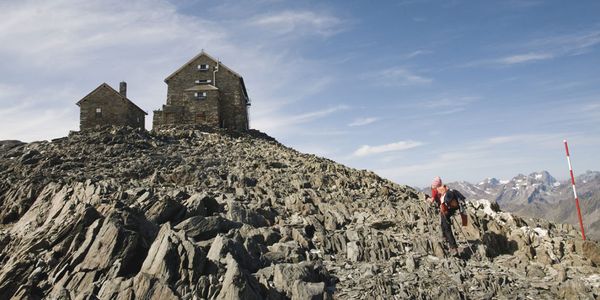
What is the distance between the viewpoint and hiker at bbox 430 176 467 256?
53.1ft

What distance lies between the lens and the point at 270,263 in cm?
1510

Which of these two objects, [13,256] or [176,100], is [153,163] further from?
[176,100]

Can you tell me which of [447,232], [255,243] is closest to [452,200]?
[447,232]

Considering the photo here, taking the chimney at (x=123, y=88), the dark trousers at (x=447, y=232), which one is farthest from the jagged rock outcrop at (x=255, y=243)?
the chimney at (x=123, y=88)

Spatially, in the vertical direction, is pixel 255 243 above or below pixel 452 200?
below

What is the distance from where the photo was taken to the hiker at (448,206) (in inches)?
637

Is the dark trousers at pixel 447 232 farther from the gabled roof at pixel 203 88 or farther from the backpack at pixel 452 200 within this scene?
the gabled roof at pixel 203 88

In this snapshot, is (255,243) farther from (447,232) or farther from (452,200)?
(452,200)

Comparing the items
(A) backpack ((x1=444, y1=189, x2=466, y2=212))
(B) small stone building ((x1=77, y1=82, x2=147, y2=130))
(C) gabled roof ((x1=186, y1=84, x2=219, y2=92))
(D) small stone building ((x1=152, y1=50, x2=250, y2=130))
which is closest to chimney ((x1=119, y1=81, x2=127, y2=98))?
(B) small stone building ((x1=77, y1=82, x2=147, y2=130))

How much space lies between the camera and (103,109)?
46.8 m

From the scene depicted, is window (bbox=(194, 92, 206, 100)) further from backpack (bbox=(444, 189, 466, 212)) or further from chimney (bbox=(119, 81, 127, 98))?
backpack (bbox=(444, 189, 466, 212))

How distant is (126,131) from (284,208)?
23.5 metres

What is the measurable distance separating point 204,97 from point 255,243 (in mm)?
36762

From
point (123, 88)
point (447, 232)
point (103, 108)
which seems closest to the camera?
point (447, 232)
